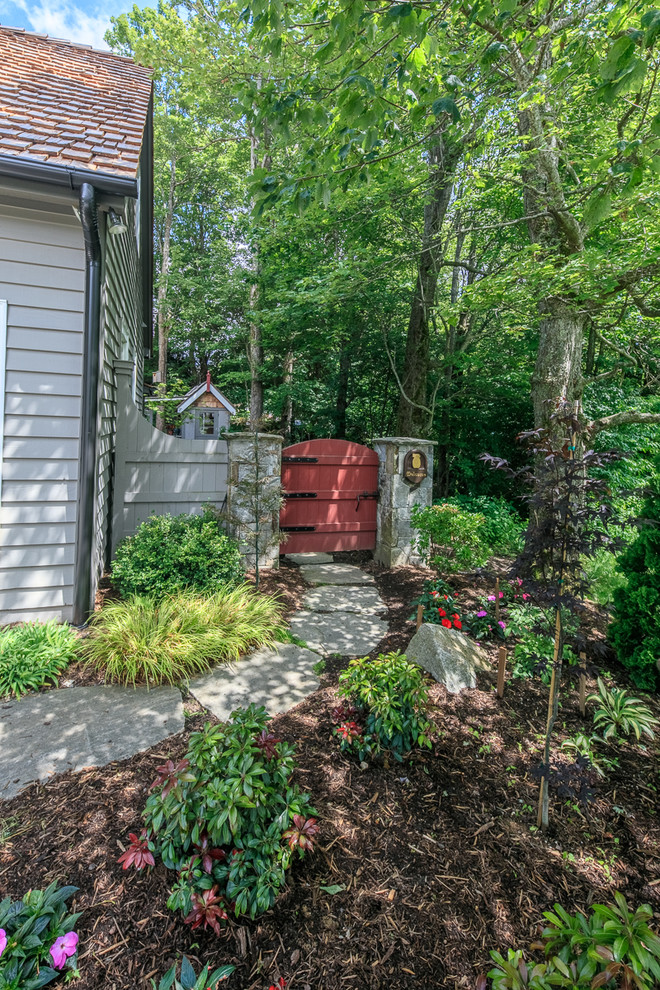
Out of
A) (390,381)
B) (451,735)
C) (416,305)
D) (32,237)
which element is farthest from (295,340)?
(451,735)

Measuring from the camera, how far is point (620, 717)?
8.36ft

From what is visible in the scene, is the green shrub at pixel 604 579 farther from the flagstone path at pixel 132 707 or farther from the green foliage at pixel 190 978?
the green foliage at pixel 190 978

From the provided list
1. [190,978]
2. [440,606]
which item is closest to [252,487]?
[440,606]

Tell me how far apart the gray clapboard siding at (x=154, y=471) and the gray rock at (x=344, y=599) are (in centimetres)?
175

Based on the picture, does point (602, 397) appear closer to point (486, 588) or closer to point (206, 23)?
point (486, 588)

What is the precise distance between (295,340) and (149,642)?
8.73 metres

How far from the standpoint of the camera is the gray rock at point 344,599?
4547mm

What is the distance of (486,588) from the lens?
191 inches

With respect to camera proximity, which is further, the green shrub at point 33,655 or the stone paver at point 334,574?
the stone paver at point 334,574

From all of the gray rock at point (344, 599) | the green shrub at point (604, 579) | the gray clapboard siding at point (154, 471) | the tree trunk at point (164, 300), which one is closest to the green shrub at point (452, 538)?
the gray rock at point (344, 599)

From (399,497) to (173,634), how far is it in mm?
3429

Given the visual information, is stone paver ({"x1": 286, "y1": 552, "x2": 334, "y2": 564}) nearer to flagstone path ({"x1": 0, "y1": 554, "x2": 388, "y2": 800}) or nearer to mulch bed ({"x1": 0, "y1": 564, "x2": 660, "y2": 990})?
flagstone path ({"x1": 0, "y1": 554, "x2": 388, "y2": 800})

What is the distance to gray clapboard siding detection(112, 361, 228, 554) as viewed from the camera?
Result: 196 inches

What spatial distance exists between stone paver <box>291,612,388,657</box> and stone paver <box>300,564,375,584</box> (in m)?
1.01
